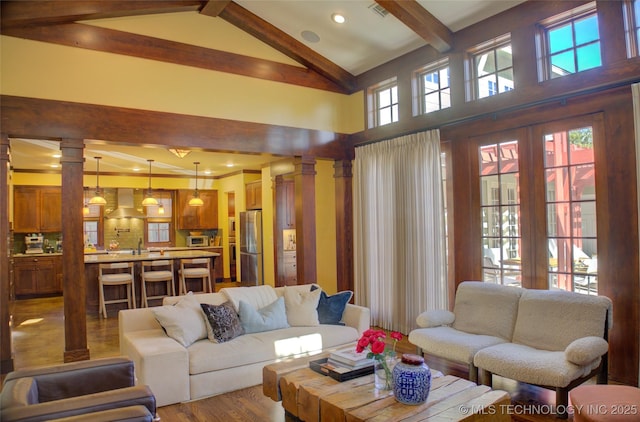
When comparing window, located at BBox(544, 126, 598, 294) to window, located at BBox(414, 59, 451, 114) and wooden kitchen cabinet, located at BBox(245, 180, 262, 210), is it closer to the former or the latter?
window, located at BBox(414, 59, 451, 114)

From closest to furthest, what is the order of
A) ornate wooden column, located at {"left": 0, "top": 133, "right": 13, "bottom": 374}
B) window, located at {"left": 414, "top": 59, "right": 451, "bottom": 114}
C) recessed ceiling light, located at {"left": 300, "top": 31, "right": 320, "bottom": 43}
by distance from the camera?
1. ornate wooden column, located at {"left": 0, "top": 133, "right": 13, "bottom": 374}
2. window, located at {"left": 414, "top": 59, "right": 451, "bottom": 114}
3. recessed ceiling light, located at {"left": 300, "top": 31, "right": 320, "bottom": 43}

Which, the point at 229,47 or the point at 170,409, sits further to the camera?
the point at 229,47

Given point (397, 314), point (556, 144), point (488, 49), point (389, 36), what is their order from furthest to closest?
point (397, 314) → point (389, 36) → point (488, 49) → point (556, 144)

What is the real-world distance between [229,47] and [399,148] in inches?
104

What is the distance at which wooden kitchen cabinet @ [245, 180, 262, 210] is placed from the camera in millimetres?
9453

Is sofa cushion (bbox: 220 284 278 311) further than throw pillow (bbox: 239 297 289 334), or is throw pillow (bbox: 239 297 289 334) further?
sofa cushion (bbox: 220 284 278 311)

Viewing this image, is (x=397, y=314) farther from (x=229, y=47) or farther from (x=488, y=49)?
(x=229, y=47)

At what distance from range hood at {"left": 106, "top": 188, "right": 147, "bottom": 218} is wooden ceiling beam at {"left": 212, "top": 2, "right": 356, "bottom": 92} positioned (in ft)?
20.3

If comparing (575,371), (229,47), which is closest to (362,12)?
(229,47)

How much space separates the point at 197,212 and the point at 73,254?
6699mm

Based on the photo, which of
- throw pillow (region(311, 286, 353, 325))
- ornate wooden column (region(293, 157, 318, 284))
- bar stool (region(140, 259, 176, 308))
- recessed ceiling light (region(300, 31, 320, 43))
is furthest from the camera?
bar stool (region(140, 259, 176, 308))

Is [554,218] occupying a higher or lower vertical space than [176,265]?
higher

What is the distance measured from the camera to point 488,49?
4.86 meters

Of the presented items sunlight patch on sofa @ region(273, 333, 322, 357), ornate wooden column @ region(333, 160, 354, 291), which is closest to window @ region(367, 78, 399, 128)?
ornate wooden column @ region(333, 160, 354, 291)
